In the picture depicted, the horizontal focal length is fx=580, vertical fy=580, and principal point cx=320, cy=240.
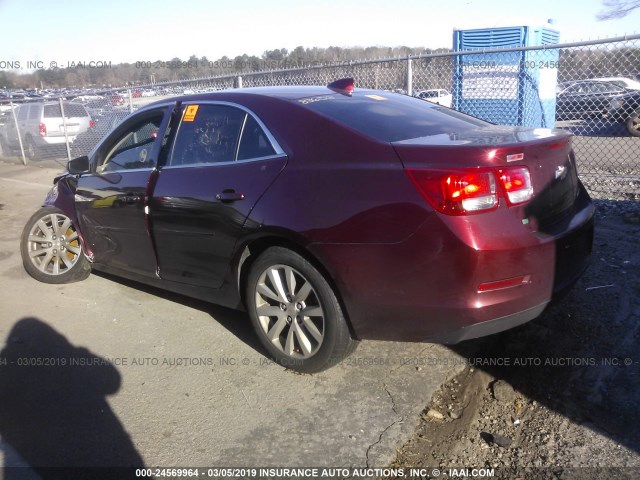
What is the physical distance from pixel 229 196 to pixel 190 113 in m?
0.92

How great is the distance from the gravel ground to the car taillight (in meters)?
0.91

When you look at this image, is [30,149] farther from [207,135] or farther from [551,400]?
[551,400]

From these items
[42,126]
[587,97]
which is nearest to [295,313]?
[587,97]

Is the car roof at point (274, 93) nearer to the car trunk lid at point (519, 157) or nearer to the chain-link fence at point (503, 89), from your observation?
the car trunk lid at point (519, 157)

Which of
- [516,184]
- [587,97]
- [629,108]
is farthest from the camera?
[629,108]

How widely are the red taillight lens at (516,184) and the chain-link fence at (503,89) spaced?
4.03 metres

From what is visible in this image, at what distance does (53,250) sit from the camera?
5.30 metres

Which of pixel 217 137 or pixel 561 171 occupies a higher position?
pixel 217 137

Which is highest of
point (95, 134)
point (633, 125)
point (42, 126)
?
point (42, 126)

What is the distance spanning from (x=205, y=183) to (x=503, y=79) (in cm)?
582

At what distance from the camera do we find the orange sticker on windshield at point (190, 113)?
13.5 ft

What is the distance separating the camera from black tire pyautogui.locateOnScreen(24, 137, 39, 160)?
14.8 metres

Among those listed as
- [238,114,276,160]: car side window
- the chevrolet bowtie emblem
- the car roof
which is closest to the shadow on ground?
[238,114,276,160]: car side window

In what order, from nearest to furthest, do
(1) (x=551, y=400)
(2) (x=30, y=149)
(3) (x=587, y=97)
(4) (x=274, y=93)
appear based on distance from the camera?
(1) (x=551, y=400), (4) (x=274, y=93), (3) (x=587, y=97), (2) (x=30, y=149)
